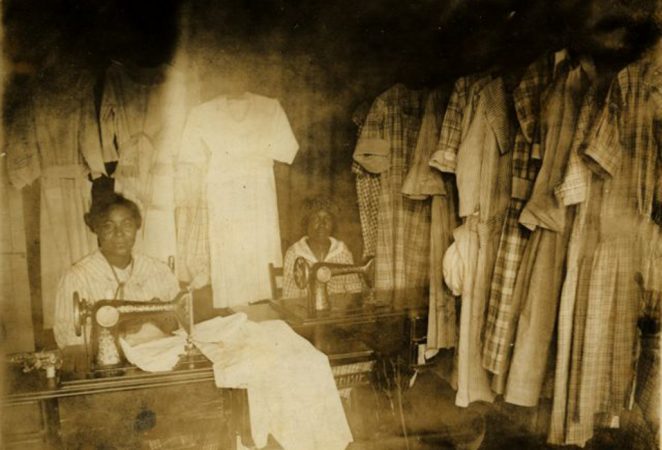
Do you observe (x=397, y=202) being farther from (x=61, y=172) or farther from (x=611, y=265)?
(x=61, y=172)

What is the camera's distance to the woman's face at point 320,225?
80.8 inches

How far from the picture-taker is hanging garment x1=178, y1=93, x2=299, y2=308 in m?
1.85

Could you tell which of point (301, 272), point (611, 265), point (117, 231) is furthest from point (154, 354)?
point (611, 265)

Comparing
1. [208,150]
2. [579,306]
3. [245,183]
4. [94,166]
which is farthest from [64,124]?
[579,306]

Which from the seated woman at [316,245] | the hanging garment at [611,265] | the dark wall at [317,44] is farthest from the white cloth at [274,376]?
the hanging garment at [611,265]

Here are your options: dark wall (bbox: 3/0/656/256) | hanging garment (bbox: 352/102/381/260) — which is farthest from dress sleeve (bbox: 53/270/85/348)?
hanging garment (bbox: 352/102/381/260)

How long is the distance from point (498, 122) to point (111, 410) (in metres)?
1.67

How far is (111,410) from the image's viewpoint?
1.53 meters

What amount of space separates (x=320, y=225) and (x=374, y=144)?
425 millimetres

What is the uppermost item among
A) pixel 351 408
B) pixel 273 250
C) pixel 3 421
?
pixel 273 250

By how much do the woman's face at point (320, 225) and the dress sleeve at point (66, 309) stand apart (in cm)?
90

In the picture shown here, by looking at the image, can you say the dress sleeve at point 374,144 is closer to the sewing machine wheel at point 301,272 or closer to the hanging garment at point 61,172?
the sewing machine wheel at point 301,272

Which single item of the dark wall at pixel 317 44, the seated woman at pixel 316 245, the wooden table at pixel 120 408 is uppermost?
the dark wall at pixel 317 44

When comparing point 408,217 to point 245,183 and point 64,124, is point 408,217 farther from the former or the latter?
point 64,124
